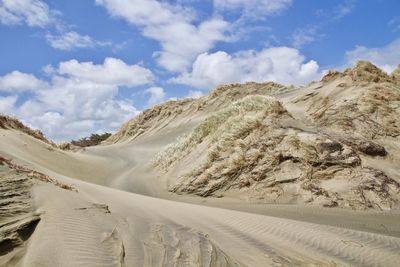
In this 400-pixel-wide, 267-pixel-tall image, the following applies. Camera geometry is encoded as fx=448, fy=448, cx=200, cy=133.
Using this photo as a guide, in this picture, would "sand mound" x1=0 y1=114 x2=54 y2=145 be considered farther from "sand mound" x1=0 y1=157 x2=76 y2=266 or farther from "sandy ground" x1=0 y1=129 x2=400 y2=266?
"sand mound" x1=0 y1=157 x2=76 y2=266

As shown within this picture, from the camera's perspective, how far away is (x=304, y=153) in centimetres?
1205

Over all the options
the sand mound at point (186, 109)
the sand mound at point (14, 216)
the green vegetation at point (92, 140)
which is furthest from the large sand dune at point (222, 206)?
the green vegetation at point (92, 140)

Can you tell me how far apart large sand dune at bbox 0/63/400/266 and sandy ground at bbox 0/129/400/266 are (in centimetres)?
2

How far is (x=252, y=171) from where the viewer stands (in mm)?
12352

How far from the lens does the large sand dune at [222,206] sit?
523 centimetres

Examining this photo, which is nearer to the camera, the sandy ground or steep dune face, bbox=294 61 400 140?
the sandy ground

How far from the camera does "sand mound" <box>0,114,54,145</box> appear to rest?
68.0ft

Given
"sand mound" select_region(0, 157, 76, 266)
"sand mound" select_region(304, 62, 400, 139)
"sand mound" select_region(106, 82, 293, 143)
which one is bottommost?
"sand mound" select_region(0, 157, 76, 266)

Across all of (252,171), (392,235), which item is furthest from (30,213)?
(252,171)

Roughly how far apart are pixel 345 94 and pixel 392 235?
8.94 meters

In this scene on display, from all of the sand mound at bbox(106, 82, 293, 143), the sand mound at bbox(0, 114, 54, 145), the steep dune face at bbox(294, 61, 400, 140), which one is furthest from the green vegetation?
the steep dune face at bbox(294, 61, 400, 140)

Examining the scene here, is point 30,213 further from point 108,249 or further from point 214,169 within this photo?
point 214,169

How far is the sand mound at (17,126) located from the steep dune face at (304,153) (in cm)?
880

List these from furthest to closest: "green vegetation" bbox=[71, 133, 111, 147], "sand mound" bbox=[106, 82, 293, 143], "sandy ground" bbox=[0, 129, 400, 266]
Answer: "green vegetation" bbox=[71, 133, 111, 147], "sand mound" bbox=[106, 82, 293, 143], "sandy ground" bbox=[0, 129, 400, 266]
